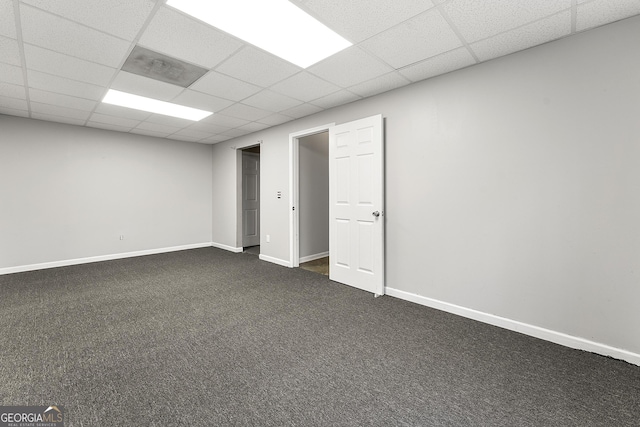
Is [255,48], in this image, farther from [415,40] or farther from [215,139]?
A: [215,139]

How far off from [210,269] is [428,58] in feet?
13.3

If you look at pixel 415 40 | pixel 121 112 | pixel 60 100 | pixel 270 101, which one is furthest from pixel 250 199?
pixel 415 40

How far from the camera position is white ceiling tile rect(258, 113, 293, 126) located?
429cm

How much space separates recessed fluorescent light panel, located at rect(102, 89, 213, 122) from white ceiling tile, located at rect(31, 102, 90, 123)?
0.81 m

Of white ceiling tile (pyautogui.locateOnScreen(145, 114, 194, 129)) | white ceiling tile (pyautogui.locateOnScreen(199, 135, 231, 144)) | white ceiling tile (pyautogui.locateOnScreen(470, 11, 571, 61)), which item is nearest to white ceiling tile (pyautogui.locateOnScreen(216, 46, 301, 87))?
white ceiling tile (pyautogui.locateOnScreen(470, 11, 571, 61))

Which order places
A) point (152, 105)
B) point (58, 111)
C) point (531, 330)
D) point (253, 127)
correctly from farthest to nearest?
point (253, 127) → point (58, 111) → point (152, 105) → point (531, 330)

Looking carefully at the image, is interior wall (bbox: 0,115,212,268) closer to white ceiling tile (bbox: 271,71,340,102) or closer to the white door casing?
the white door casing

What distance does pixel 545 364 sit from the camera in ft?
6.30

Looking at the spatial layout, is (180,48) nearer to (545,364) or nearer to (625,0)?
(625,0)

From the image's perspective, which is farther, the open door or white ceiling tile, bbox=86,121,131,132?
white ceiling tile, bbox=86,121,131,132

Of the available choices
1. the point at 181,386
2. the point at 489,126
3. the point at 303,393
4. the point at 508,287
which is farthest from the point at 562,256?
the point at 181,386

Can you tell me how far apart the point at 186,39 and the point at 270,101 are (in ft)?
4.81

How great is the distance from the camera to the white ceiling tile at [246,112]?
385 centimetres

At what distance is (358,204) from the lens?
11.5 ft
